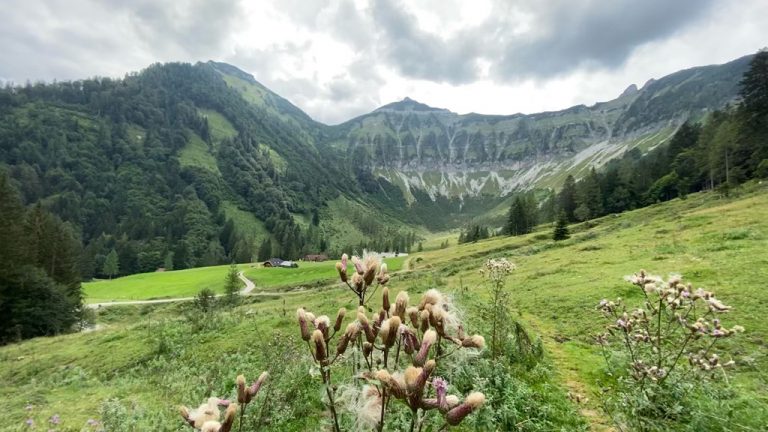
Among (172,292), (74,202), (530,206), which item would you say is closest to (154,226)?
(74,202)

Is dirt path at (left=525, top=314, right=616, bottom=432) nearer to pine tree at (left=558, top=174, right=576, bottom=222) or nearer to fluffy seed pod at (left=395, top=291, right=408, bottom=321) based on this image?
fluffy seed pod at (left=395, top=291, right=408, bottom=321)

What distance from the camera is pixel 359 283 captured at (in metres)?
3.55

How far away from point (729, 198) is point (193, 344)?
60.2 meters

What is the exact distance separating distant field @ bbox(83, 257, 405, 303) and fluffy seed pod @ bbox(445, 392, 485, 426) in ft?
214

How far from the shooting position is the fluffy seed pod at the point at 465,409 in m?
2.18

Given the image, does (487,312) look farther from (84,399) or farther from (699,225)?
(699,225)

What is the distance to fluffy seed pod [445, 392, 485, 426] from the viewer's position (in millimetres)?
2178

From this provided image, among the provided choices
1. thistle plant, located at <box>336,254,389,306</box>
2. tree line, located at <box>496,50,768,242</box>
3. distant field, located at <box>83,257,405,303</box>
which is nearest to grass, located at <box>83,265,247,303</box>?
distant field, located at <box>83,257,405,303</box>

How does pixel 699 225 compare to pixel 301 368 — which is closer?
pixel 301 368

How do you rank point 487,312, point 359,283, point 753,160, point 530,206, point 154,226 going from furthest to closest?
point 154,226 → point 530,206 → point 753,160 → point 487,312 → point 359,283

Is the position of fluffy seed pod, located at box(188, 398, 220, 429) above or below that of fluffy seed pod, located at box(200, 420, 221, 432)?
below

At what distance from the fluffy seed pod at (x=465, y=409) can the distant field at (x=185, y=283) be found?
6533 cm

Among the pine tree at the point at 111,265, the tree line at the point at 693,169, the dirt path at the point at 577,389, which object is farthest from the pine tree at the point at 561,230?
the pine tree at the point at 111,265

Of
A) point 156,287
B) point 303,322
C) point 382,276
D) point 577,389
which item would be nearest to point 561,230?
point 577,389
